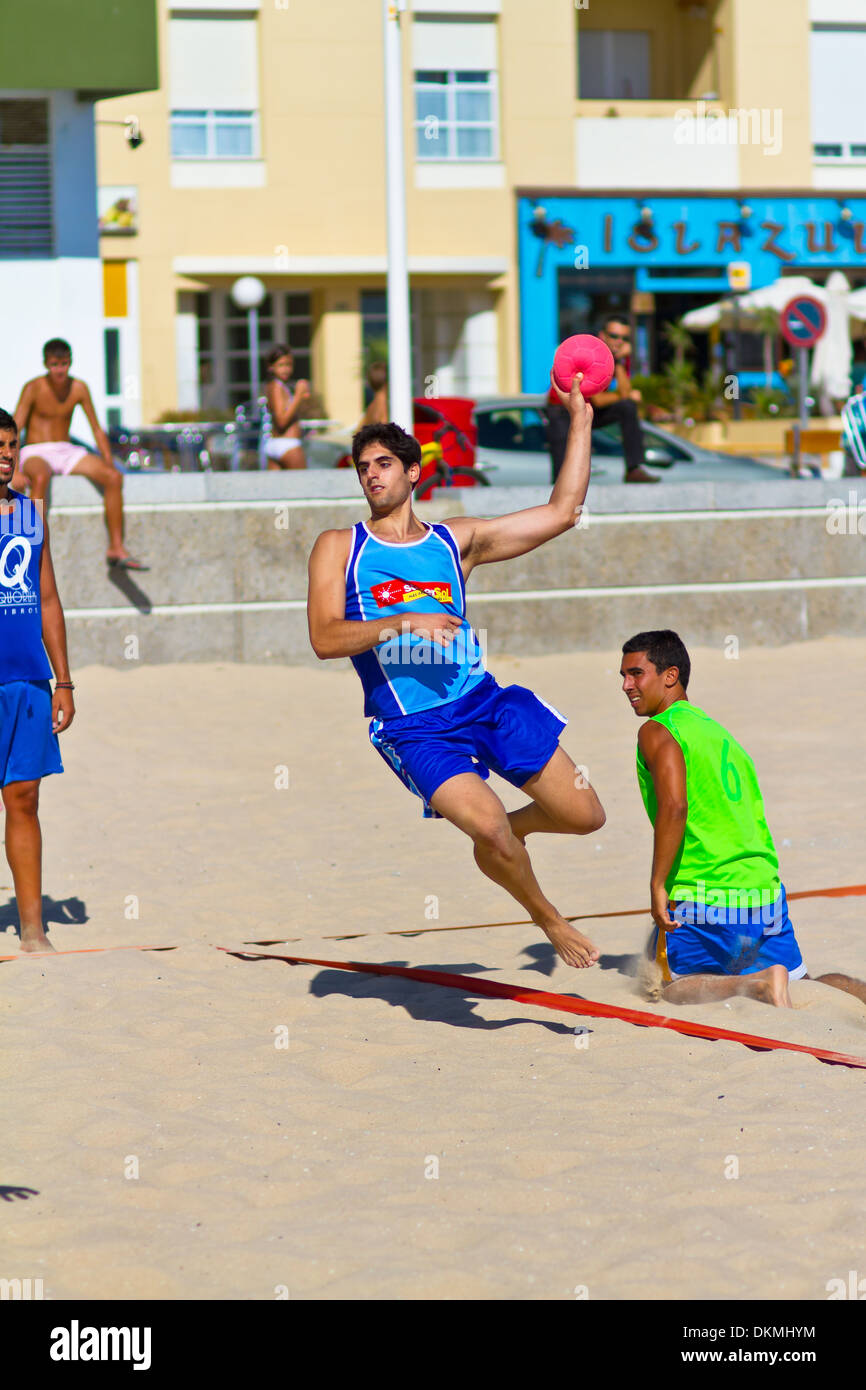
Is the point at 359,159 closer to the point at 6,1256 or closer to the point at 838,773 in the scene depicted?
the point at 838,773

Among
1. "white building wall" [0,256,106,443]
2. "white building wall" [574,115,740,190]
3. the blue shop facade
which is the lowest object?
"white building wall" [0,256,106,443]

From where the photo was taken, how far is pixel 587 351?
16.7ft

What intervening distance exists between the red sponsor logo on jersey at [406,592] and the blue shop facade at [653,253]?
25.5 meters

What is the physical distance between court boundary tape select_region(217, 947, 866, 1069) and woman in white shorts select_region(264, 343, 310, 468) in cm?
701

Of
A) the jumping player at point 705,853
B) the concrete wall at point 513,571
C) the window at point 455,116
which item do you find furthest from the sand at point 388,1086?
the window at point 455,116

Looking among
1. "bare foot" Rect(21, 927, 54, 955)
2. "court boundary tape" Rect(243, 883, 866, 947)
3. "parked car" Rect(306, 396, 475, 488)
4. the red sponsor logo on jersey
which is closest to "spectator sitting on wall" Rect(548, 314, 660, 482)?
"parked car" Rect(306, 396, 475, 488)

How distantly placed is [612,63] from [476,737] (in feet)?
95.8

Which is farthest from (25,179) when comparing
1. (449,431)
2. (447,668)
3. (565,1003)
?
(565,1003)

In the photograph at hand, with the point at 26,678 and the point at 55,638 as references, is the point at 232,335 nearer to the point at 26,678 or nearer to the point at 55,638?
the point at 55,638

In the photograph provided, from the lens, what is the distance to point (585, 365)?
5082 millimetres

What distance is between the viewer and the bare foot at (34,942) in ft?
19.5

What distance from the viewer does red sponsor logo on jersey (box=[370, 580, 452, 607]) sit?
4973mm

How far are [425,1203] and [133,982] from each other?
Result: 2.15 meters

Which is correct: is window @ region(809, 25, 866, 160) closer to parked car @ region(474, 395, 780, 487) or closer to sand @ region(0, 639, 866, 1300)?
parked car @ region(474, 395, 780, 487)
